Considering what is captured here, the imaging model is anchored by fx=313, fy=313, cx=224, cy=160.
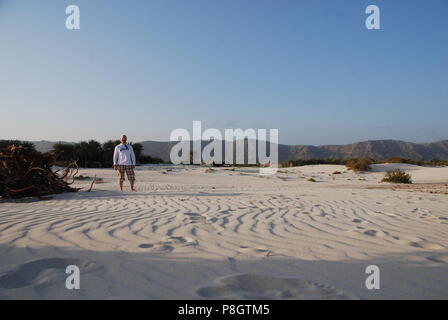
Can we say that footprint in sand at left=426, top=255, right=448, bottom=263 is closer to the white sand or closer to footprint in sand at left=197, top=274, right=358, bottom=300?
the white sand

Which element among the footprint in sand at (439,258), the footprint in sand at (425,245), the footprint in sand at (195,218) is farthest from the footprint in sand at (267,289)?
the footprint in sand at (195,218)

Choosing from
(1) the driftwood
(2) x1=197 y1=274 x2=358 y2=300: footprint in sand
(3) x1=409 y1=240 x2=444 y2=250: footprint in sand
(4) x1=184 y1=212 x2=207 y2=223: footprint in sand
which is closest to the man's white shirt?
(1) the driftwood

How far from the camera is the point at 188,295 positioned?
2008mm

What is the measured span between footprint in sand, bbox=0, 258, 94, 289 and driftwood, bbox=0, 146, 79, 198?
15.6ft

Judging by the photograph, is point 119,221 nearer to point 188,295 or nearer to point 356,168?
point 188,295

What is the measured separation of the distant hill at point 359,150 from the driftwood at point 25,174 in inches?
2047

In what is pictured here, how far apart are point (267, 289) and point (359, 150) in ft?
217

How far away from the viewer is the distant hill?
57.7m

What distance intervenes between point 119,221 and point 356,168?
61.9ft

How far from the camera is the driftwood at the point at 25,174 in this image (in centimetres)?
664

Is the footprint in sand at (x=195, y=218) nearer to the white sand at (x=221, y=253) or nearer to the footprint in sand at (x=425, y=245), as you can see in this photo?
the white sand at (x=221, y=253)

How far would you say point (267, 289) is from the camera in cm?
214

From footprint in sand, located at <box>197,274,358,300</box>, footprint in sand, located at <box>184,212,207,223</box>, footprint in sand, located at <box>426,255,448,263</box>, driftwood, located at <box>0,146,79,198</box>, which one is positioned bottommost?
footprint in sand, located at <box>184,212,207,223</box>
